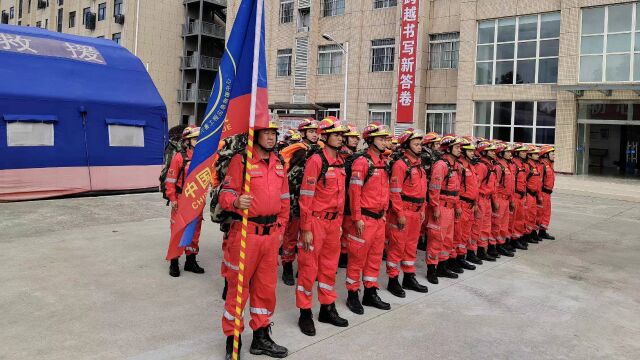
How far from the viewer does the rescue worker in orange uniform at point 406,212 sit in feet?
19.6

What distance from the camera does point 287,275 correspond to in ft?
21.5

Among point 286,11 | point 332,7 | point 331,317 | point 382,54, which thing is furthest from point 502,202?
point 286,11

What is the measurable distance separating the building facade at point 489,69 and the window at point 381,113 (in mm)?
69

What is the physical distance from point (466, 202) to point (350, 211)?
2.61m

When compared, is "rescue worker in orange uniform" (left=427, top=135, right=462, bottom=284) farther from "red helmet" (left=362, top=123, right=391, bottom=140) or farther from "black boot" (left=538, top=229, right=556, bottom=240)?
"black boot" (left=538, top=229, right=556, bottom=240)

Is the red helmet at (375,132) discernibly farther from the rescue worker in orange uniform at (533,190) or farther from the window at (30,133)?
the window at (30,133)

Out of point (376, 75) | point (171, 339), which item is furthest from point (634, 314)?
point (376, 75)

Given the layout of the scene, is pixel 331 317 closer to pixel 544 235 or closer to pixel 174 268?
pixel 174 268

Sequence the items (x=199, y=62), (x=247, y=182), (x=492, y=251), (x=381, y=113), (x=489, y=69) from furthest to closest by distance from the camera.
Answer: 1. (x=199, y=62)
2. (x=381, y=113)
3. (x=489, y=69)
4. (x=492, y=251)
5. (x=247, y=182)

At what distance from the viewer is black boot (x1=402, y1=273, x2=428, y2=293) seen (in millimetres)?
6218

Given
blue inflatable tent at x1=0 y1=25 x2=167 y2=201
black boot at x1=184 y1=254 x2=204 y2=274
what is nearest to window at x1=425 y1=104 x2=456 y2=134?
blue inflatable tent at x1=0 y1=25 x2=167 y2=201

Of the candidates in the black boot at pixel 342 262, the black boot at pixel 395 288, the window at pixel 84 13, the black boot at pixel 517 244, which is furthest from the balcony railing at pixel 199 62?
the black boot at pixel 395 288

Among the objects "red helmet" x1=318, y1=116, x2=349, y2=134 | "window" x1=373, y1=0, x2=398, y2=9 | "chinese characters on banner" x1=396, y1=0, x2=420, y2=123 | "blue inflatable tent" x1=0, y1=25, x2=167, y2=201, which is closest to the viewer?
"red helmet" x1=318, y1=116, x2=349, y2=134

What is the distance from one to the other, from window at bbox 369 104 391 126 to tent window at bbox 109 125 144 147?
16063mm
